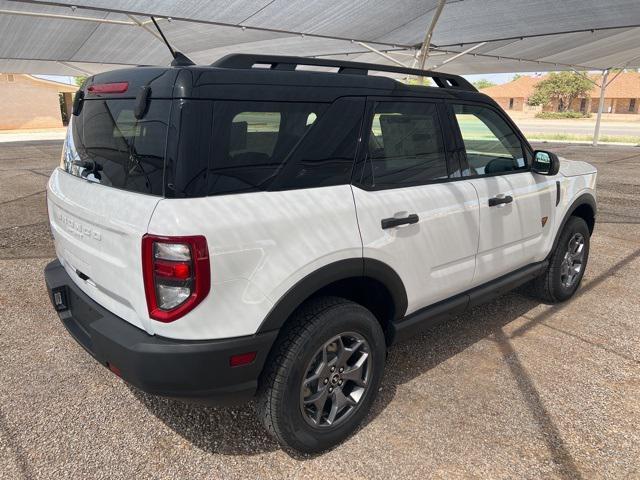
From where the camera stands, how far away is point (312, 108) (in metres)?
2.27

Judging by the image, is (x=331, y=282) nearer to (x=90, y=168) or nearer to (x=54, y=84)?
(x=90, y=168)

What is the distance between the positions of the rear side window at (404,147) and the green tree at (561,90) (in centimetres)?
6671

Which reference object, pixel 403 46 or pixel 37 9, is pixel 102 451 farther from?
pixel 403 46

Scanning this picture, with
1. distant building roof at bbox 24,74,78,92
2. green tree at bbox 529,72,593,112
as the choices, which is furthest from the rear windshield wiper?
green tree at bbox 529,72,593,112

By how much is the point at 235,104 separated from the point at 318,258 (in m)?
0.74

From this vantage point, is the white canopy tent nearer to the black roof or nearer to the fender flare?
the fender flare

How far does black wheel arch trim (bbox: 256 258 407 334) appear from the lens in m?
2.07

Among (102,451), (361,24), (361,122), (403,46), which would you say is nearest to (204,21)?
(361,24)

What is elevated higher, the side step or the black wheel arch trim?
the black wheel arch trim

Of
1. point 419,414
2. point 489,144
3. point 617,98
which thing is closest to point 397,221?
point 419,414

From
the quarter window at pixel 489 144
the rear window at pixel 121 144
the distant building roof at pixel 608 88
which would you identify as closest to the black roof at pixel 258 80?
the rear window at pixel 121 144

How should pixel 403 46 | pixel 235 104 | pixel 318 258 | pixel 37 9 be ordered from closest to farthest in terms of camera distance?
pixel 235 104 < pixel 318 258 < pixel 37 9 < pixel 403 46

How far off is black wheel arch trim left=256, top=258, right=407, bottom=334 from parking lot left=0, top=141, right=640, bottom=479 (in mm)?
727

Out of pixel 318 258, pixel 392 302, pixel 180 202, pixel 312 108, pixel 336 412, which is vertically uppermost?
pixel 312 108
